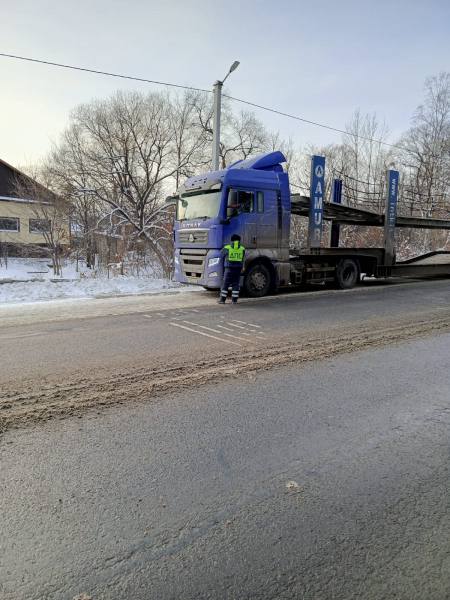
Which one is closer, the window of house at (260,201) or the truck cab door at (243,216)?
the truck cab door at (243,216)

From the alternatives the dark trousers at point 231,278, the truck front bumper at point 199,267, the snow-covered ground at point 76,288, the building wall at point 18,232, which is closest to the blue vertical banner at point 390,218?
the snow-covered ground at point 76,288

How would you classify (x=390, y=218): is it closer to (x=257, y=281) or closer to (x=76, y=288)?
(x=257, y=281)

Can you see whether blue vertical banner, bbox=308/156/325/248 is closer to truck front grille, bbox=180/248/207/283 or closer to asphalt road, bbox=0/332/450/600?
truck front grille, bbox=180/248/207/283

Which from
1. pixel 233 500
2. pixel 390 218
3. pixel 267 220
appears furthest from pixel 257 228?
pixel 233 500

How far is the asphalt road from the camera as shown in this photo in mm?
1980

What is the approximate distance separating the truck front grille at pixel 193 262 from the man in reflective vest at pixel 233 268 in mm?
852

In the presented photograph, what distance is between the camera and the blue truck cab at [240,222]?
34.8 feet

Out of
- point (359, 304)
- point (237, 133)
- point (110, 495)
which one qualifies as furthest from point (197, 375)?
point (237, 133)

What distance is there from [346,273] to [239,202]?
5183 millimetres

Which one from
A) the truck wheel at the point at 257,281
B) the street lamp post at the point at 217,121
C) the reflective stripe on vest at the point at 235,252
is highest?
the street lamp post at the point at 217,121

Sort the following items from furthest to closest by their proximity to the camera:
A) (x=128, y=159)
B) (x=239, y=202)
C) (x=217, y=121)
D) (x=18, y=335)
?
(x=128, y=159)
(x=217, y=121)
(x=239, y=202)
(x=18, y=335)

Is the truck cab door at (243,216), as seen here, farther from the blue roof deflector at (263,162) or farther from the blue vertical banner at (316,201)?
the blue vertical banner at (316,201)

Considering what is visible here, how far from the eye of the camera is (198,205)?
443 inches

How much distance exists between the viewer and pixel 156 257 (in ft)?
65.4
